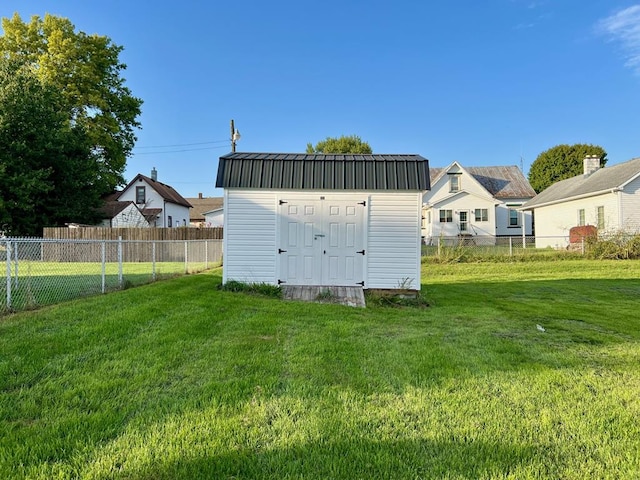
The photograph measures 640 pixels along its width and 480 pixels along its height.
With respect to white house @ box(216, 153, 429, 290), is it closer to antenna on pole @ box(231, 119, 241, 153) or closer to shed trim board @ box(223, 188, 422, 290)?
shed trim board @ box(223, 188, 422, 290)

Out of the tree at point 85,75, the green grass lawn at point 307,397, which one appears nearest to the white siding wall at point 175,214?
the tree at point 85,75

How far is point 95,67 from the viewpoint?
85.1 feet

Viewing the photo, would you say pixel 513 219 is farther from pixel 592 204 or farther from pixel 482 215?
pixel 592 204

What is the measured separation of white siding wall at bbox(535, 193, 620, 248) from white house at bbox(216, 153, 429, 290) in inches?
466

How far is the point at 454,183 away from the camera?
2941cm

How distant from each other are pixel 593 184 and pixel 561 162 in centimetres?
2339

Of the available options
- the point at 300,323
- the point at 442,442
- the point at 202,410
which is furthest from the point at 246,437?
the point at 300,323

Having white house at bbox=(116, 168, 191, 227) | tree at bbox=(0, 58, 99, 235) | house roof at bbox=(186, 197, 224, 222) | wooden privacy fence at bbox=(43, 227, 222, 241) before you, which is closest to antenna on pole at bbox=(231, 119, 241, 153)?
wooden privacy fence at bbox=(43, 227, 222, 241)

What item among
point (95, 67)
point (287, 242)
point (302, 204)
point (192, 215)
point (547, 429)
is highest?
point (95, 67)

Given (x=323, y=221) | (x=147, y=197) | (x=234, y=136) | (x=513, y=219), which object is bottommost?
(x=323, y=221)

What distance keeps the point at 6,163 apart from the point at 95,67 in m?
10.1

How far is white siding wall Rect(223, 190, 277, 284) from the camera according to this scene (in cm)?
849

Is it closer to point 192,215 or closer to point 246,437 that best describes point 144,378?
point 246,437

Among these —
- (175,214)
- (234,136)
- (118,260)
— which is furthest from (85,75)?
(118,260)
